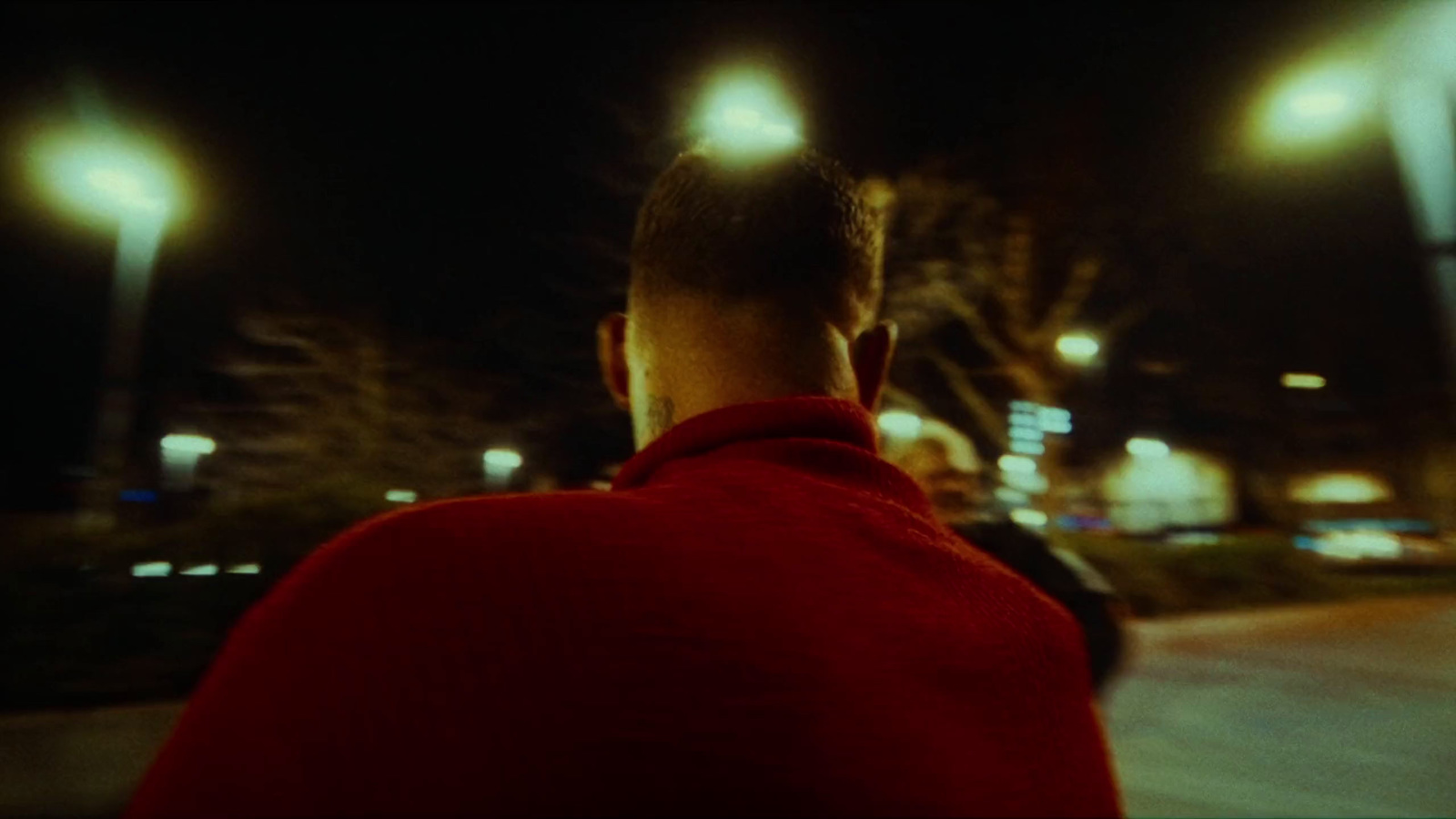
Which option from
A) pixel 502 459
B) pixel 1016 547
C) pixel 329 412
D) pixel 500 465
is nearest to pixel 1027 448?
pixel 502 459

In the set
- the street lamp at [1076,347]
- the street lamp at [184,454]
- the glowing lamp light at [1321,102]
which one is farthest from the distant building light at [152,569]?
the street lamp at [1076,347]

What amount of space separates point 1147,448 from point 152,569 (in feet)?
137

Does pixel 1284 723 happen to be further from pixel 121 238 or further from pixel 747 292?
pixel 121 238

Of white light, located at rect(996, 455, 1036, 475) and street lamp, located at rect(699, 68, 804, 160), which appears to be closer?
street lamp, located at rect(699, 68, 804, 160)

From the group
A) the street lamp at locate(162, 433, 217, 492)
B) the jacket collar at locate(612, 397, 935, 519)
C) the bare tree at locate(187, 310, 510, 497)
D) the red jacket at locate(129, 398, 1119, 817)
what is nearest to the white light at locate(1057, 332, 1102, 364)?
the bare tree at locate(187, 310, 510, 497)

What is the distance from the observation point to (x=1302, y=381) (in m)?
24.1

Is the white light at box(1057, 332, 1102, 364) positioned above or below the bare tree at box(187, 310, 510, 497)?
above

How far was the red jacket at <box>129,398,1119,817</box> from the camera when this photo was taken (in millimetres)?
712

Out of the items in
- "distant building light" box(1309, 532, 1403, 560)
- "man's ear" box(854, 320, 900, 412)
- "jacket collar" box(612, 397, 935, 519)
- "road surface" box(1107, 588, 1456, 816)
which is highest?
"distant building light" box(1309, 532, 1403, 560)

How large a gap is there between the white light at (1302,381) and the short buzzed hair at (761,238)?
76.2 ft

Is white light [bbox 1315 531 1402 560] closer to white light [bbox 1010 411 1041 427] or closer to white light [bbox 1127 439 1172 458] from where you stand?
white light [bbox 1127 439 1172 458]

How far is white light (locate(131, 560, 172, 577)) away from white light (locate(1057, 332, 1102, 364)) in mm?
11133

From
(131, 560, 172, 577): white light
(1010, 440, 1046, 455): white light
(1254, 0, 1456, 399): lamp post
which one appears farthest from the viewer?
(1010, 440, 1046, 455): white light

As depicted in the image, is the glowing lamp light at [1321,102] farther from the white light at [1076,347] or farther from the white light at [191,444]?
the white light at [191,444]
